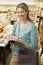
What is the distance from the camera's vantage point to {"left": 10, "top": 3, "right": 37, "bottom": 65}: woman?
2.54m

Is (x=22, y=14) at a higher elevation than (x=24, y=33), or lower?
higher

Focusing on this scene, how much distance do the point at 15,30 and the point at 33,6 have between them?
1.65m

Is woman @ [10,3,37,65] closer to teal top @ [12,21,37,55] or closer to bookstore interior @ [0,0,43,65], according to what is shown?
teal top @ [12,21,37,55]

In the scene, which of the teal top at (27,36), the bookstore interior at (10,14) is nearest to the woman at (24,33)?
the teal top at (27,36)

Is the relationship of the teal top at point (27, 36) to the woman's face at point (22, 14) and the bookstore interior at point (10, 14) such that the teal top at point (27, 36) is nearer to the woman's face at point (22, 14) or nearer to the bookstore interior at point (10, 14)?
the woman's face at point (22, 14)

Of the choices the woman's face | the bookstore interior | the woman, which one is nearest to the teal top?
the woman

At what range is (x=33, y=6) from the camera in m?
4.25

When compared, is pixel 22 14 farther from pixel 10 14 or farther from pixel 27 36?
pixel 10 14

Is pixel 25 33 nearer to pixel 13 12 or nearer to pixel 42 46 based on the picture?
pixel 42 46

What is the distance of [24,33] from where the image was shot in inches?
103

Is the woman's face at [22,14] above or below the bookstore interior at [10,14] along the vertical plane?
above

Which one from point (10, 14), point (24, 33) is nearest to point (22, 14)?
point (24, 33)

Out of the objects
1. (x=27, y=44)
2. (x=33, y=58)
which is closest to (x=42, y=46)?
(x=27, y=44)

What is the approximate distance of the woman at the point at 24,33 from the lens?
254cm
